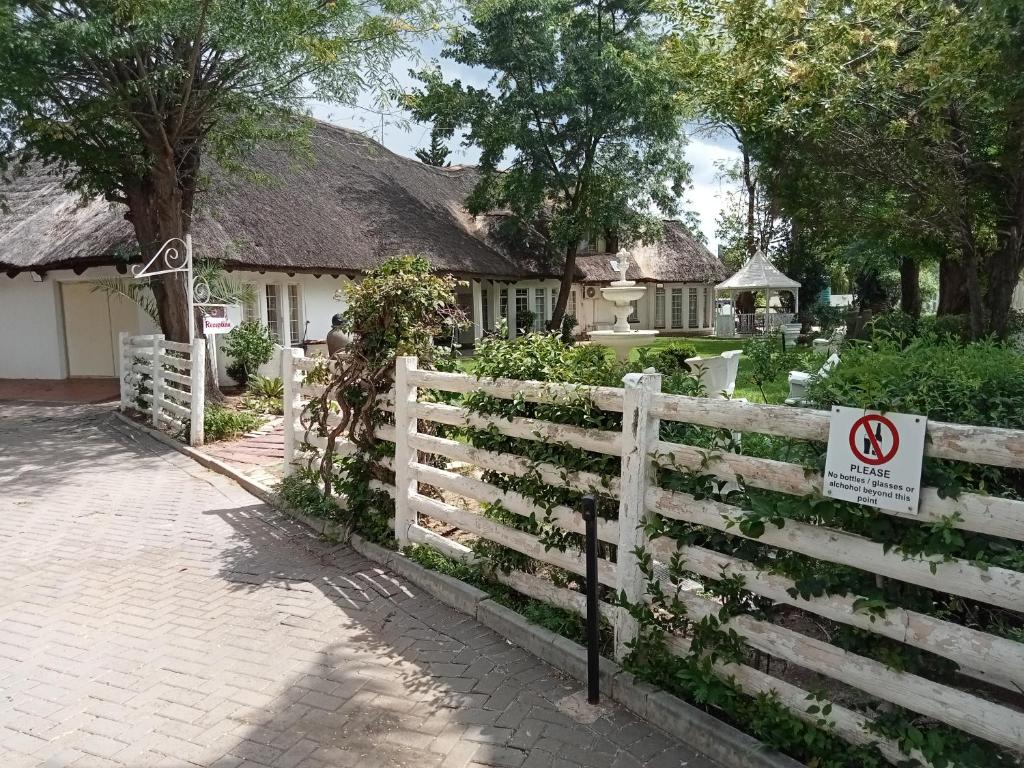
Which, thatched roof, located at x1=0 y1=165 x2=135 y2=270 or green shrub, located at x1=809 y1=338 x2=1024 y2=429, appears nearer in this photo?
green shrub, located at x1=809 y1=338 x2=1024 y2=429

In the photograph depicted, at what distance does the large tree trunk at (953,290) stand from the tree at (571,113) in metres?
8.01

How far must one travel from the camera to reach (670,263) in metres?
34.7

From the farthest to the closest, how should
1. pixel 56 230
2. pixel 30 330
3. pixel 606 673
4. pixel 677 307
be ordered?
pixel 677 307 < pixel 30 330 < pixel 56 230 < pixel 606 673

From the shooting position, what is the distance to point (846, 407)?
8.75 ft

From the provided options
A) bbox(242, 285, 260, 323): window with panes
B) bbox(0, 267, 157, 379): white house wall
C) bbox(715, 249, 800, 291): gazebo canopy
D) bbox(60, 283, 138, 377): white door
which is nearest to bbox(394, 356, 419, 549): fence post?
bbox(242, 285, 260, 323): window with panes

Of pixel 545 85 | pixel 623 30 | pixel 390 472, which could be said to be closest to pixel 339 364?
pixel 390 472

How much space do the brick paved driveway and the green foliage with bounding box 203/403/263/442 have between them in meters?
3.60

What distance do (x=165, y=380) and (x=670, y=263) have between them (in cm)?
2706

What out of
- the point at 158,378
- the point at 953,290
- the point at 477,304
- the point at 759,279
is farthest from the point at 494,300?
the point at 158,378

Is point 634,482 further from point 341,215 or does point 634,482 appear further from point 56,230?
point 341,215

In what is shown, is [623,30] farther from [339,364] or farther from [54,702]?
[54,702]

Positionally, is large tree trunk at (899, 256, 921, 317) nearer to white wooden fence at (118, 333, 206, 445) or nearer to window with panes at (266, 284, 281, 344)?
window with panes at (266, 284, 281, 344)

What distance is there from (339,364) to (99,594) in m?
2.37

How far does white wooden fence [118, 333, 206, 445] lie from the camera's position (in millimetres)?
10094
